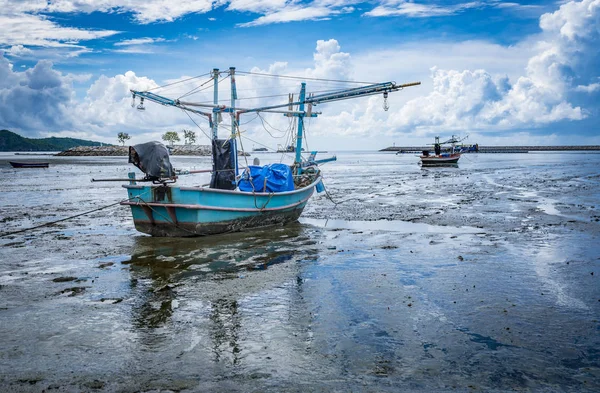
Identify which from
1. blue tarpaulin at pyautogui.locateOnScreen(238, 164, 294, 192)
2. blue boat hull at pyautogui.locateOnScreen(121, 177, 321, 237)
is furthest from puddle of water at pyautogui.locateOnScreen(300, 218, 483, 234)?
blue boat hull at pyautogui.locateOnScreen(121, 177, 321, 237)

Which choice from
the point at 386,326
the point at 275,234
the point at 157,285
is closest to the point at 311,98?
the point at 275,234

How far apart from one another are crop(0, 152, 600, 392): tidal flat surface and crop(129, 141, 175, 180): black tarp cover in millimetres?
1918

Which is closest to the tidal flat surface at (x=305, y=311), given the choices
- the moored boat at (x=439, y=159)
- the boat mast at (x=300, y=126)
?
the boat mast at (x=300, y=126)

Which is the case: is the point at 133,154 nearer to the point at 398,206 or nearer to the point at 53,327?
the point at 53,327

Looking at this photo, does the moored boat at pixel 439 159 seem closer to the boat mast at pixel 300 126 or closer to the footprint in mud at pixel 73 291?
the boat mast at pixel 300 126

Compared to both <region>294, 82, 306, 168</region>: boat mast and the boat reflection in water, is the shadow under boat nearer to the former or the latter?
the boat reflection in water

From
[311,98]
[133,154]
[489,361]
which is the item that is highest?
[311,98]

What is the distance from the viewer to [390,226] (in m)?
15.2

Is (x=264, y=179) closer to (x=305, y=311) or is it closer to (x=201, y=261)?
(x=201, y=261)

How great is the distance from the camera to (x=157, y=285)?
8523mm

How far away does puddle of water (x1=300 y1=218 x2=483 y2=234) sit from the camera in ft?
47.0

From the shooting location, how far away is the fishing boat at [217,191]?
500 inches

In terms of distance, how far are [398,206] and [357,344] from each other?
15.3 metres

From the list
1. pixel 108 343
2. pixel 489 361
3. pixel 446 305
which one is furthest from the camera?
pixel 446 305
